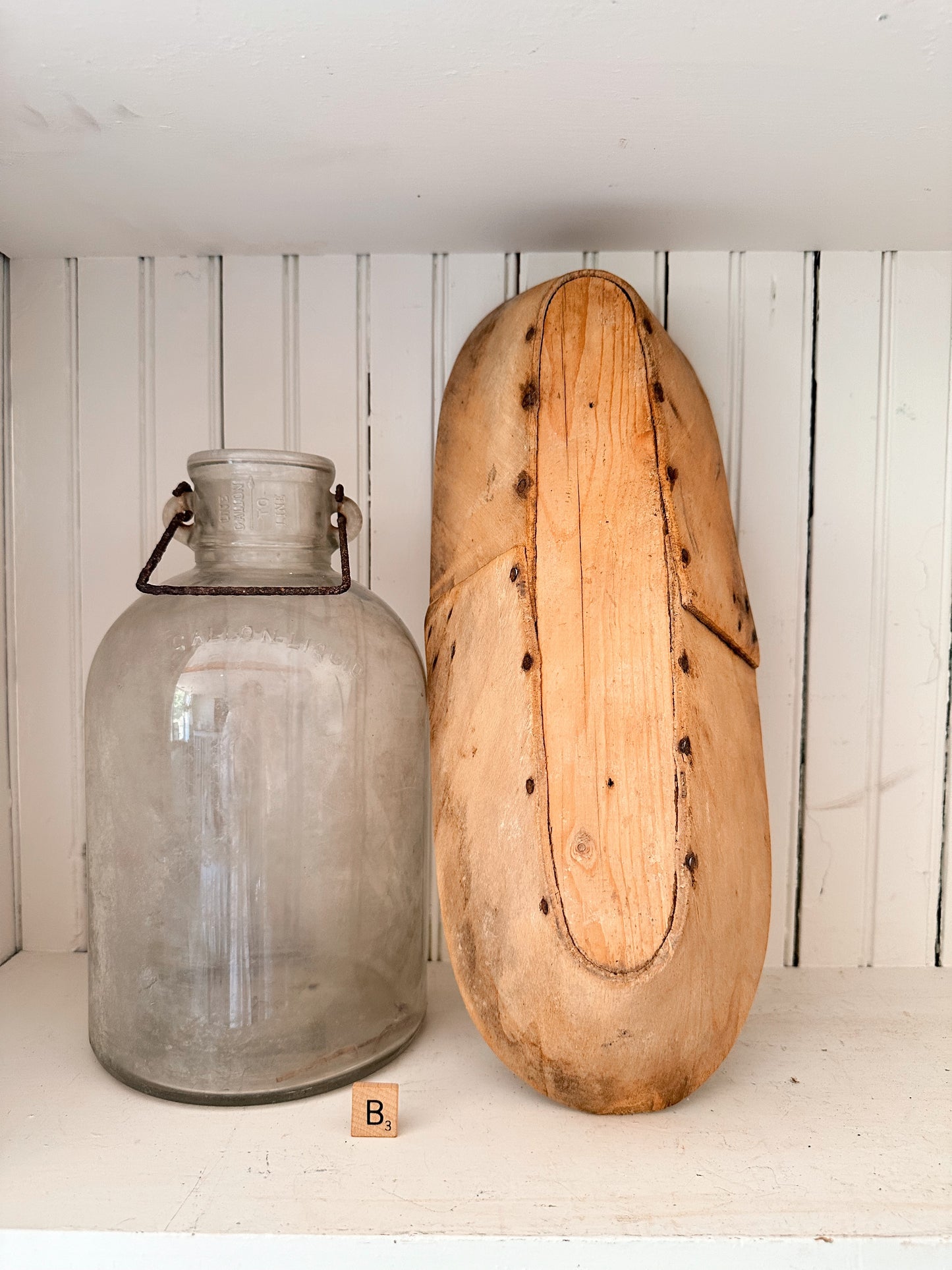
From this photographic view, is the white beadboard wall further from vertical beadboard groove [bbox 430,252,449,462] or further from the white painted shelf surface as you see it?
the white painted shelf surface

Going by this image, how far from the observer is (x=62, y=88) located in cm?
66

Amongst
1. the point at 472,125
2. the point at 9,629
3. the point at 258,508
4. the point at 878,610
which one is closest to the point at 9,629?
the point at 9,629

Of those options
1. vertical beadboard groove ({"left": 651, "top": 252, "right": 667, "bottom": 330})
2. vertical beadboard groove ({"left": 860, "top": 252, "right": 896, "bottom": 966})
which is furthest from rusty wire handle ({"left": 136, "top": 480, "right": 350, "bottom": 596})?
vertical beadboard groove ({"left": 860, "top": 252, "right": 896, "bottom": 966})

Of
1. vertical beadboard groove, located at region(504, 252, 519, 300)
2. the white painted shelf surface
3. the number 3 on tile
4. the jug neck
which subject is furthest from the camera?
vertical beadboard groove, located at region(504, 252, 519, 300)

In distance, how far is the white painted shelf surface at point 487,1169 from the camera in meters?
0.55

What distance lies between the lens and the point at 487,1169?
0.62 meters

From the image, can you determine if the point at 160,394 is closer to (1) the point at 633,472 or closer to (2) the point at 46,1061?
(1) the point at 633,472

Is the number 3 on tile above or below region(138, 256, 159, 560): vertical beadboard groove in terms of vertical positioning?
below

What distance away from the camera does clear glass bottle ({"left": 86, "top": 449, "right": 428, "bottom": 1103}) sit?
28.3 inches

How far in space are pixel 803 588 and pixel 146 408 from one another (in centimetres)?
67

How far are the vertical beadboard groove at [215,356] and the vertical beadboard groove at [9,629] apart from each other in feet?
0.64

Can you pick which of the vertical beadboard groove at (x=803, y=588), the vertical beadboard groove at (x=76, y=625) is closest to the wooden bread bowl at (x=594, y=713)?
the vertical beadboard groove at (x=803, y=588)

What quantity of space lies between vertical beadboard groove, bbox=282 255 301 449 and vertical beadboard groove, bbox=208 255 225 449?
0.20 ft

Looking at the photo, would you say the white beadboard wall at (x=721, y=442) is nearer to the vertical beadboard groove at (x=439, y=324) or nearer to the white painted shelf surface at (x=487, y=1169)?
the vertical beadboard groove at (x=439, y=324)
